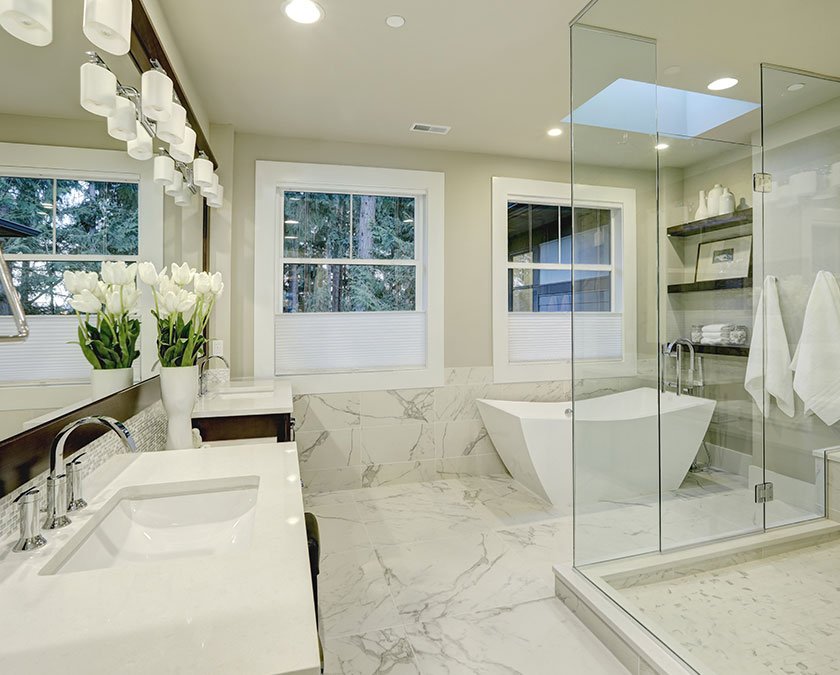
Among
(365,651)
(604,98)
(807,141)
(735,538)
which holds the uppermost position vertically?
(604,98)

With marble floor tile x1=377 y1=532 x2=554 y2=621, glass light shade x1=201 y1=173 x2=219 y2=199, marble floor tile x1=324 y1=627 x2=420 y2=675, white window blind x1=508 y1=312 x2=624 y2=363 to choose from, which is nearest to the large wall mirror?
glass light shade x1=201 y1=173 x2=219 y2=199

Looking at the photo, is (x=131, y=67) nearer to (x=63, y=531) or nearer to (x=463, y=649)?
(x=63, y=531)

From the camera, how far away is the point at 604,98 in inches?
83.4

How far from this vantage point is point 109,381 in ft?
4.95

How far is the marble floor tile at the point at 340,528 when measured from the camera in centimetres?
264

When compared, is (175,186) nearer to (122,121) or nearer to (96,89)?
(122,121)

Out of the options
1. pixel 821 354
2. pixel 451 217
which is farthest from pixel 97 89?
pixel 451 217

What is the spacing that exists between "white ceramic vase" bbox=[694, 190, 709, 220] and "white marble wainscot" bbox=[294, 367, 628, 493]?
2.09m

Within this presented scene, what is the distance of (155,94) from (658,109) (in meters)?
1.90

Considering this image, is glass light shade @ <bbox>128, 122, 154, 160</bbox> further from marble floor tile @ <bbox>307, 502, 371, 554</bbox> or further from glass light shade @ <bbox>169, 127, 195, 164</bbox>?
marble floor tile @ <bbox>307, 502, 371, 554</bbox>

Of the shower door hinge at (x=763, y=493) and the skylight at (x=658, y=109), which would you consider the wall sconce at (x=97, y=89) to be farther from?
the shower door hinge at (x=763, y=493)

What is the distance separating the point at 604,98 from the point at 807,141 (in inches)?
30.7

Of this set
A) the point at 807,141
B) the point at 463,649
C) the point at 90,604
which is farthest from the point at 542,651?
the point at 807,141

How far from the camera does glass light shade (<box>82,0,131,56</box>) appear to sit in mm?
1097
